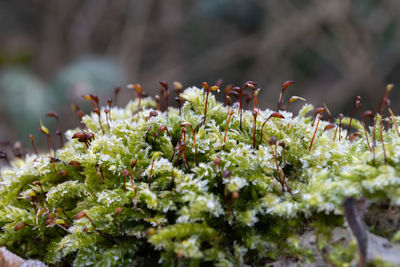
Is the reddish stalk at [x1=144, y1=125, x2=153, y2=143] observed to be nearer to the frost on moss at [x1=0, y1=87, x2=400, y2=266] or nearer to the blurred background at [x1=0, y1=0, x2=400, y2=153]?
the frost on moss at [x1=0, y1=87, x2=400, y2=266]

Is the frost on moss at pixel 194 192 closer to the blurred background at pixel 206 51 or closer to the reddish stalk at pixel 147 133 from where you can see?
the reddish stalk at pixel 147 133

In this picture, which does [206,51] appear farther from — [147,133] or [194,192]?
[194,192]

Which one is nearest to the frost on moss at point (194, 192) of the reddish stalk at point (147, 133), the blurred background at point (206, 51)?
the reddish stalk at point (147, 133)

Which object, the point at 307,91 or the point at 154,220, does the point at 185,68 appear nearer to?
the point at 307,91

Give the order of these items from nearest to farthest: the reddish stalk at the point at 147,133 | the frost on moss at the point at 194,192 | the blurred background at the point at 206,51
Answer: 1. the frost on moss at the point at 194,192
2. the reddish stalk at the point at 147,133
3. the blurred background at the point at 206,51

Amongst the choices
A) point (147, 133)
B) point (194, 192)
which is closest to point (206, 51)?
point (147, 133)
